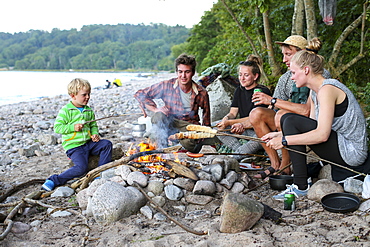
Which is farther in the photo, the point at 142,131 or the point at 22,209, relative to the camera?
the point at 142,131

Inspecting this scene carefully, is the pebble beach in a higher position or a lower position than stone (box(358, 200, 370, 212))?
lower

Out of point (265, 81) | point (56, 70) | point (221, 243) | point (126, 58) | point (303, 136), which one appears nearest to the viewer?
point (221, 243)

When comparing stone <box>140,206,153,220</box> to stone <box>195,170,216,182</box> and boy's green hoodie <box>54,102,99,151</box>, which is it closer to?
stone <box>195,170,216,182</box>

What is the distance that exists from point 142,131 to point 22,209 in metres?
4.13

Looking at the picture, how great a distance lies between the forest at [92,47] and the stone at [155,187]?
59584 millimetres

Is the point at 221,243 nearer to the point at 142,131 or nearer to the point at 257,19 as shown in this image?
the point at 142,131

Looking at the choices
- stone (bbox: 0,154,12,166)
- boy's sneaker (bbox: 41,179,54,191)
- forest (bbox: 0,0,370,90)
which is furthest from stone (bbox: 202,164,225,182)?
stone (bbox: 0,154,12,166)

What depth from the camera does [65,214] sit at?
136 inches

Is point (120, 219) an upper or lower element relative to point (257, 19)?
lower

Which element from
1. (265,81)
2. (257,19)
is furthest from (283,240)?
(257,19)

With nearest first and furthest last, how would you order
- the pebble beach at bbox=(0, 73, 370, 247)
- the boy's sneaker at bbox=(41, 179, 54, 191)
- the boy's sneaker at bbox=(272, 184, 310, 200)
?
the pebble beach at bbox=(0, 73, 370, 247), the boy's sneaker at bbox=(272, 184, 310, 200), the boy's sneaker at bbox=(41, 179, 54, 191)

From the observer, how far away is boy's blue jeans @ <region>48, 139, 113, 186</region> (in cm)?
431

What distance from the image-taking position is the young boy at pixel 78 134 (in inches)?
172

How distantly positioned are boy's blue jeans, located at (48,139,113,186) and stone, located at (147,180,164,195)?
105cm
